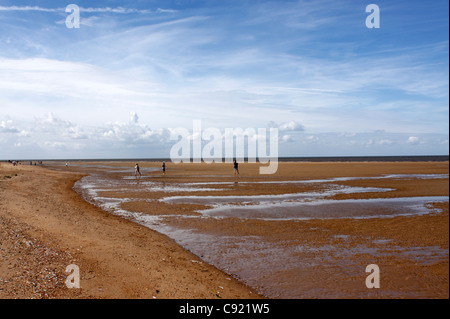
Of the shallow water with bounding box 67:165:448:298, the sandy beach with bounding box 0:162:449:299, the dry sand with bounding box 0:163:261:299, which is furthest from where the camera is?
the shallow water with bounding box 67:165:448:298

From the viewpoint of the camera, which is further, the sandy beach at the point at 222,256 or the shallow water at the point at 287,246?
the shallow water at the point at 287,246

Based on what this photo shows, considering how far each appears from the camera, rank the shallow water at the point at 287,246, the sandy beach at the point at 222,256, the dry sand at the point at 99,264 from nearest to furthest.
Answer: the dry sand at the point at 99,264
the sandy beach at the point at 222,256
the shallow water at the point at 287,246

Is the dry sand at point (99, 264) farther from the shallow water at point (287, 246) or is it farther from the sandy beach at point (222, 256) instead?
the shallow water at point (287, 246)

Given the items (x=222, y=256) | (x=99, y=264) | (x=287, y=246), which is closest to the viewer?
(x=99, y=264)

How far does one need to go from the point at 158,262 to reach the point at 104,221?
6.79 m

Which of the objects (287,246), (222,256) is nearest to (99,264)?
(222,256)

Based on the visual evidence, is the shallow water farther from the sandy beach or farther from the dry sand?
the dry sand

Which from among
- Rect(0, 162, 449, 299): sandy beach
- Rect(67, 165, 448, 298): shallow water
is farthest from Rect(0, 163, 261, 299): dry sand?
Rect(67, 165, 448, 298): shallow water

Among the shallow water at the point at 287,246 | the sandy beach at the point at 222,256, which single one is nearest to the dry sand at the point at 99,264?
the sandy beach at the point at 222,256

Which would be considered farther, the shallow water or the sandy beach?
the shallow water

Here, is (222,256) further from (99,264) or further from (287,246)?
(99,264)

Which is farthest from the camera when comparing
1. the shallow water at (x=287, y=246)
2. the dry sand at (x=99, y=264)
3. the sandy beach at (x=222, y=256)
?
the shallow water at (x=287, y=246)

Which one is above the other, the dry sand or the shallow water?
the dry sand
